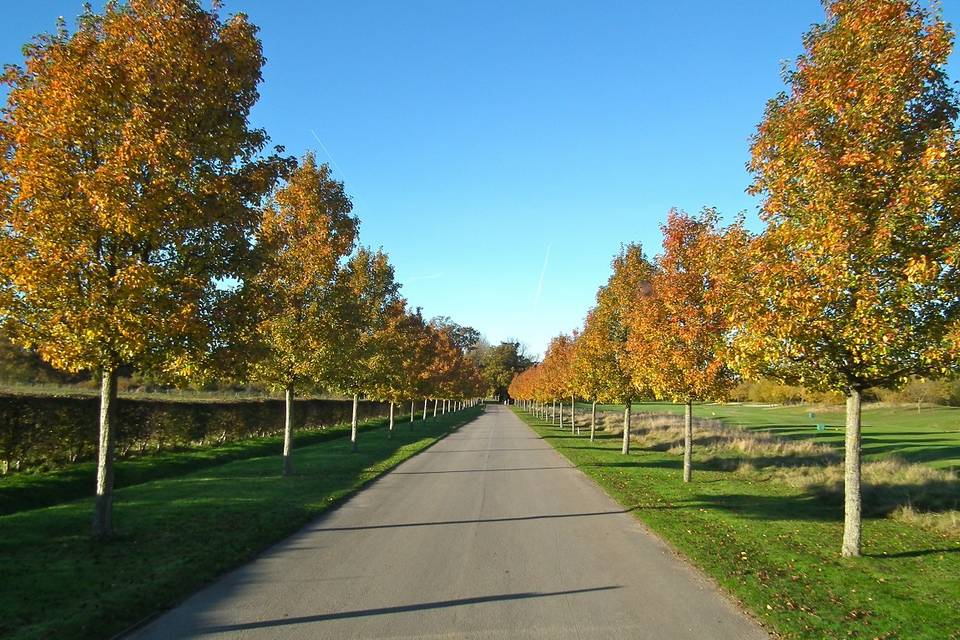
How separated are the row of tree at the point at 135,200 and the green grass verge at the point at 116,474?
490 cm

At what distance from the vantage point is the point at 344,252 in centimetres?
1698

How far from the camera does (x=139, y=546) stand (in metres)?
8.11

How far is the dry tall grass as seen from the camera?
478 inches

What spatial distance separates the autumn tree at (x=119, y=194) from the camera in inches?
303

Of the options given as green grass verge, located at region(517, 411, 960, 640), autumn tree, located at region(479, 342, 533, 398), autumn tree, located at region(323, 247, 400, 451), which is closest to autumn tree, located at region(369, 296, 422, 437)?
autumn tree, located at region(323, 247, 400, 451)

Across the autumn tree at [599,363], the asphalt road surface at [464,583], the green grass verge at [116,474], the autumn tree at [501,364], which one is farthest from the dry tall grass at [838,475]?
the autumn tree at [501,364]

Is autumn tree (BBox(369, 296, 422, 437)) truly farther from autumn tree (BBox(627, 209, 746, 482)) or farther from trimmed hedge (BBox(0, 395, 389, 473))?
autumn tree (BBox(627, 209, 746, 482))

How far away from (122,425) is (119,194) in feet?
42.1

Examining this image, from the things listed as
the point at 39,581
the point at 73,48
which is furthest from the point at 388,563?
the point at 73,48

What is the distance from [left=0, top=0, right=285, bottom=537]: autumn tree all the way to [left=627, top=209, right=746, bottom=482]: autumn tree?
1023 centimetres

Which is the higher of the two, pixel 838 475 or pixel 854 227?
pixel 854 227

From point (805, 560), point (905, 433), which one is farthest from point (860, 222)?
point (905, 433)

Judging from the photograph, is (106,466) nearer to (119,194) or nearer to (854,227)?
(119,194)

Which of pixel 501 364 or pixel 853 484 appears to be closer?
pixel 853 484
